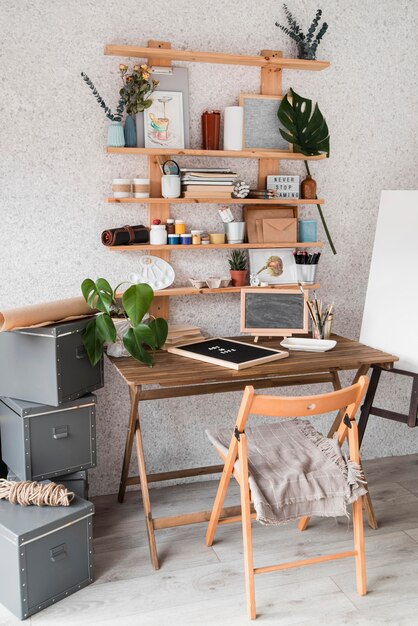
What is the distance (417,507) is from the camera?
306 cm

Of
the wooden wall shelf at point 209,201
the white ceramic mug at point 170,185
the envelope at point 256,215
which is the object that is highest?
the white ceramic mug at point 170,185

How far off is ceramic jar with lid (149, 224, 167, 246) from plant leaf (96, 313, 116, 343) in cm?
57

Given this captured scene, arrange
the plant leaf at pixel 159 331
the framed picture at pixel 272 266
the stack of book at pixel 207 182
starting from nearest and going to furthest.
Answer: the plant leaf at pixel 159 331, the stack of book at pixel 207 182, the framed picture at pixel 272 266

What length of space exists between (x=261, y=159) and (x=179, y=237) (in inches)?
23.3

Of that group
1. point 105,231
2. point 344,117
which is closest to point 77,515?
point 105,231

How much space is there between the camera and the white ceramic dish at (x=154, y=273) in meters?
3.04

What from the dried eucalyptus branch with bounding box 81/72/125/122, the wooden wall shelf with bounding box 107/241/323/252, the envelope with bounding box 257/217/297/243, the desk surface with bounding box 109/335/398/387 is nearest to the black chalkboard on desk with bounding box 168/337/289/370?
the desk surface with bounding box 109/335/398/387

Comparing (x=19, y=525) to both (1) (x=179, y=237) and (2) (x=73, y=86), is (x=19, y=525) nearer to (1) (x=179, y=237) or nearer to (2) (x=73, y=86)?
(1) (x=179, y=237)

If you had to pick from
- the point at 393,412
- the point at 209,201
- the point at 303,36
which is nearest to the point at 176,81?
the point at 209,201

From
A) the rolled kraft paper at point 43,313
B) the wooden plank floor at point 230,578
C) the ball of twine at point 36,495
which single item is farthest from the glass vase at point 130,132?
the wooden plank floor at point 230,578

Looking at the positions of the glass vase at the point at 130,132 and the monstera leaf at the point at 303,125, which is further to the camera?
the monstera leaf at the point at 303,125

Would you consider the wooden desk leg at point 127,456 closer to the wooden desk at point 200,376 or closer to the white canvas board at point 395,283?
the wooden desk at point 200,376

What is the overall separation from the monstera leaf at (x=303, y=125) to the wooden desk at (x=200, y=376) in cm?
93

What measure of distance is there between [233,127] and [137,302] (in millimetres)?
1011
